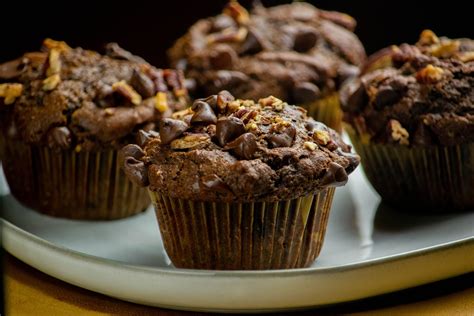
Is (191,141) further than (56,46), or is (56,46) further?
(56,46)

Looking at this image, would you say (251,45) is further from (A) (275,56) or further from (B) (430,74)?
(B) (430,74)

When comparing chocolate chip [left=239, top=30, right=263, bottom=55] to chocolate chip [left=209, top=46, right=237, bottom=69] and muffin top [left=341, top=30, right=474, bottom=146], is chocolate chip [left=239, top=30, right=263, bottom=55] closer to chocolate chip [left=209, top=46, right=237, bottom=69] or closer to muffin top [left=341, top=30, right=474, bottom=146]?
chocolate chip [left=209, top=46, right=237, bottom=69]

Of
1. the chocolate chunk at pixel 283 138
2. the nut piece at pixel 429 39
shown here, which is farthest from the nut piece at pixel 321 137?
the nut piece at pixel 429 39

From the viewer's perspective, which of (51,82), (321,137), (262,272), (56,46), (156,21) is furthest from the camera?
(156,21)

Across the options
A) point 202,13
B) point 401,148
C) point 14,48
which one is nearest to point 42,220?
point 401,148

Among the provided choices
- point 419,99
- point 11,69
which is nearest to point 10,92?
point 11,69

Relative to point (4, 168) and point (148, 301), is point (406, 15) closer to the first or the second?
point (4, 168)

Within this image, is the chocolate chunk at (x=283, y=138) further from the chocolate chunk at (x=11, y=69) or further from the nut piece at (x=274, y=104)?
the chocolate chunk at (x=11, y=69)

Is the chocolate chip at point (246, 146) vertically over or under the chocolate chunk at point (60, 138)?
over
